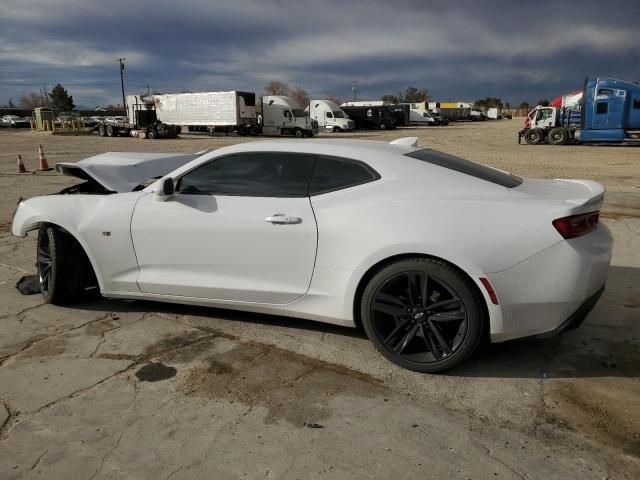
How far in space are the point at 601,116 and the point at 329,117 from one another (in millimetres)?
24702

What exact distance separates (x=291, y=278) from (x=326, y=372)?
0.68 meters

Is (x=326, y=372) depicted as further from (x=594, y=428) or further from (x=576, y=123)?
(x=576, y=123)

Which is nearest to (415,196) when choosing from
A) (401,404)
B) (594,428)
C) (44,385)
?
(401,404)

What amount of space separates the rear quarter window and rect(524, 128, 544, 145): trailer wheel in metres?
28.0

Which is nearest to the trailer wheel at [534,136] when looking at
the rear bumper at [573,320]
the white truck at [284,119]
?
the white truck at [284,119]

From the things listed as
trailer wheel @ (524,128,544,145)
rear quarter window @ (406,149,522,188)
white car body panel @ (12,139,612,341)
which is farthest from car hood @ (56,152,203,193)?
trailer wheel @ (524,128,544,145)

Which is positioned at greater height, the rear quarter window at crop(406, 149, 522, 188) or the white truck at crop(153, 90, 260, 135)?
the white truck at crop(153, 90, 260, 135)

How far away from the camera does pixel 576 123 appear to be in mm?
28078

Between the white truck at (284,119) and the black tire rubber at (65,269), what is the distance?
1458 inches

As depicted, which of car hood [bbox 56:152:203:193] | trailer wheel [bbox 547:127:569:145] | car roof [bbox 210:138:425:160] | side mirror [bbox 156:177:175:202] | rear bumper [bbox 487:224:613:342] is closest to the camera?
rear bumper [bbox 487:224:613:342]

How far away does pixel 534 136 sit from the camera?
2938 centimetres

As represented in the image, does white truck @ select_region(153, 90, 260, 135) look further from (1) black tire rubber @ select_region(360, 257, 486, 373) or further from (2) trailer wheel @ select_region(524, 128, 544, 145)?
(1) black tire rubber @ select_region(360, 257, 486, 373)

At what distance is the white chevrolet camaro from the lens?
310 centimetres

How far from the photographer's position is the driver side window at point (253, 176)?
3689 millimetres
